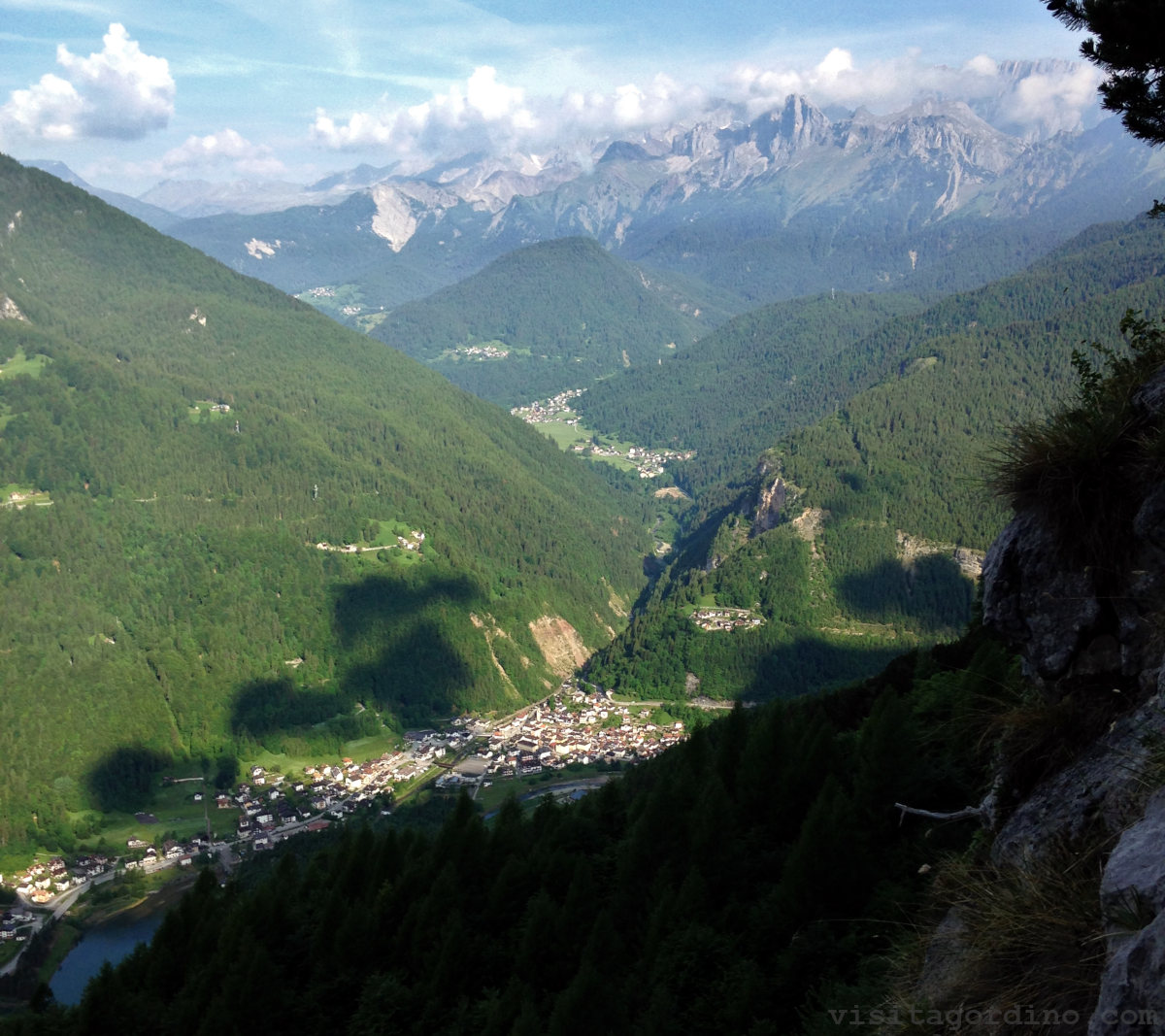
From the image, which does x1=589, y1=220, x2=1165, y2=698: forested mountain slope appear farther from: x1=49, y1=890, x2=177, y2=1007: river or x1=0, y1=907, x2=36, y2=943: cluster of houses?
x1=0, y1=907, x2=36, y2=943: cluster of houses

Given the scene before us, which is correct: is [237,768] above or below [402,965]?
below

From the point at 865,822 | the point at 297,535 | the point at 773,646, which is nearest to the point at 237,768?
the point at 297,535

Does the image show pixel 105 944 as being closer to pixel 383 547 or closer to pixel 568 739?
pixel 568 739

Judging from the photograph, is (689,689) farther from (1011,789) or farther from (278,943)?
(1011,789)

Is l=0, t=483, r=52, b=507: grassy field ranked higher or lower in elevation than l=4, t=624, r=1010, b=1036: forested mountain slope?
higher

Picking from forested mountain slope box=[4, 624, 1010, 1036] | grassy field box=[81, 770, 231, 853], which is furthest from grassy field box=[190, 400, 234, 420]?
forested mountain slope box=[4, 624, 1010, 1036]

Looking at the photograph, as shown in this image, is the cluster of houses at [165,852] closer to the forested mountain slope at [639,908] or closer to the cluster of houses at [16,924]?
the cluster of houses at [16,924]
